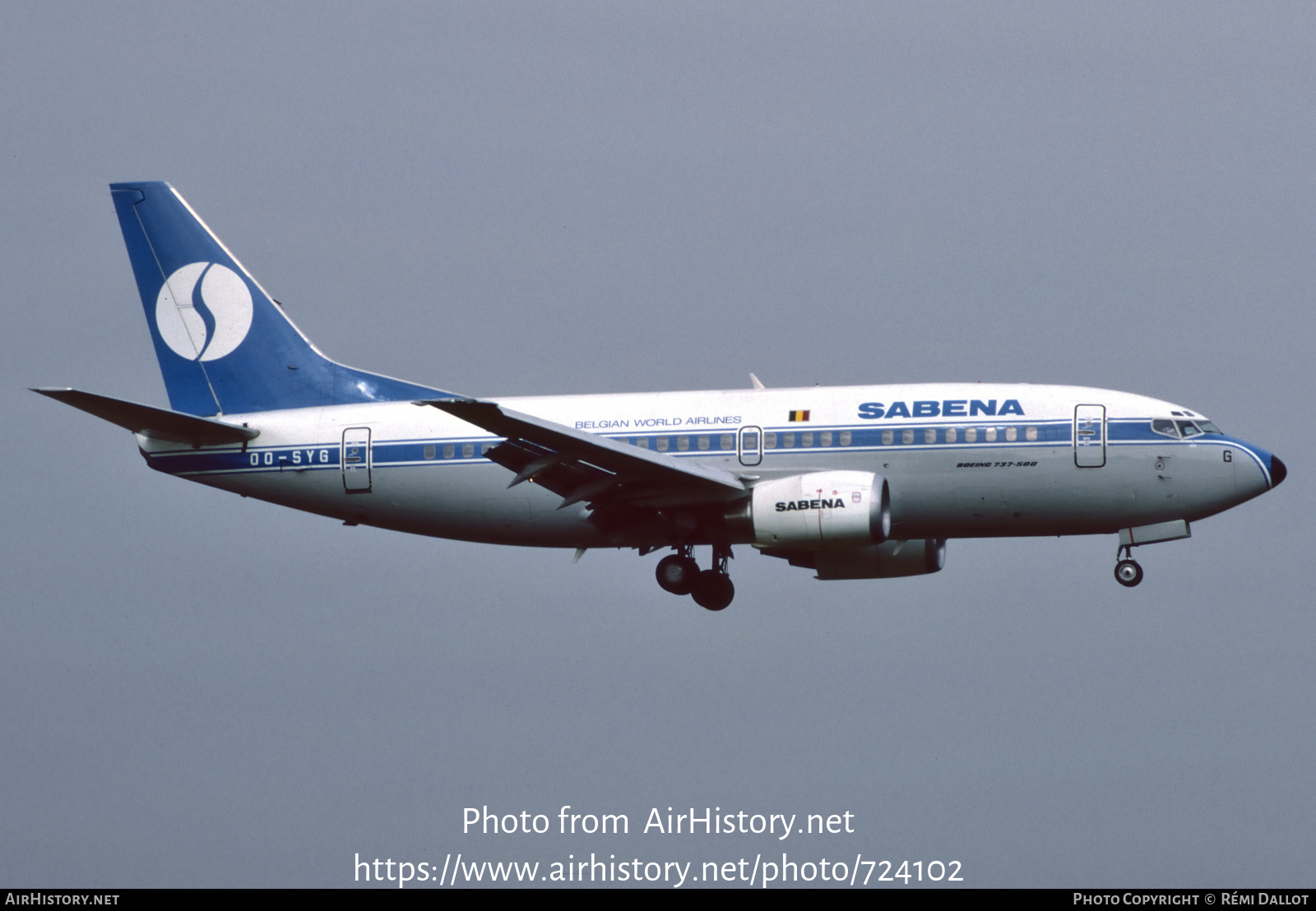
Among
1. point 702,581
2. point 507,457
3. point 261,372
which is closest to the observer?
point 507,457

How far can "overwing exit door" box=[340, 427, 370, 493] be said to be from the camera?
4519cm

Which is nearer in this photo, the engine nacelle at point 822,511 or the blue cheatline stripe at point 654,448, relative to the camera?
the engine nacelle at point 822,511

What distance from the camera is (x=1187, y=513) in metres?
41.6

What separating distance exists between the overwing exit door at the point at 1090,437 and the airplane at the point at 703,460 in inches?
1.6

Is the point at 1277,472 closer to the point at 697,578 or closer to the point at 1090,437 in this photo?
the point at 1090,437

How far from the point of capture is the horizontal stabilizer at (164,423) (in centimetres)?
4341

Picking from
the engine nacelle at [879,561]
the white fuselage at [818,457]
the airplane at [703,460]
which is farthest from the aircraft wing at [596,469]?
the engine nacelle at [879,561]

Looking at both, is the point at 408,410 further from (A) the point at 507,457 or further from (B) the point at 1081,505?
(B) the point at 1081,505

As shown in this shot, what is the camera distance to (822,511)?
132ft

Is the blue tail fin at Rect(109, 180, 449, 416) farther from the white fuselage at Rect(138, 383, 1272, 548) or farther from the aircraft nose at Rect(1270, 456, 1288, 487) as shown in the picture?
the aircraft nose at Rect(1270, 456, 1288, 487)

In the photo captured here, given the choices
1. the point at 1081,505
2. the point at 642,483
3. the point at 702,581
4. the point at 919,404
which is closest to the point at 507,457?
the point at 642,483

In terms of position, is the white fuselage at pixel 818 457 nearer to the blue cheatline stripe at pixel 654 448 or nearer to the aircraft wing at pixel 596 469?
the blue cheatline stripe at pixel 654 448

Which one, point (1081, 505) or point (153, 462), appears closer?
point (1081, 505)

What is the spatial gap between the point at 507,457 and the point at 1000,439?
1096cm
